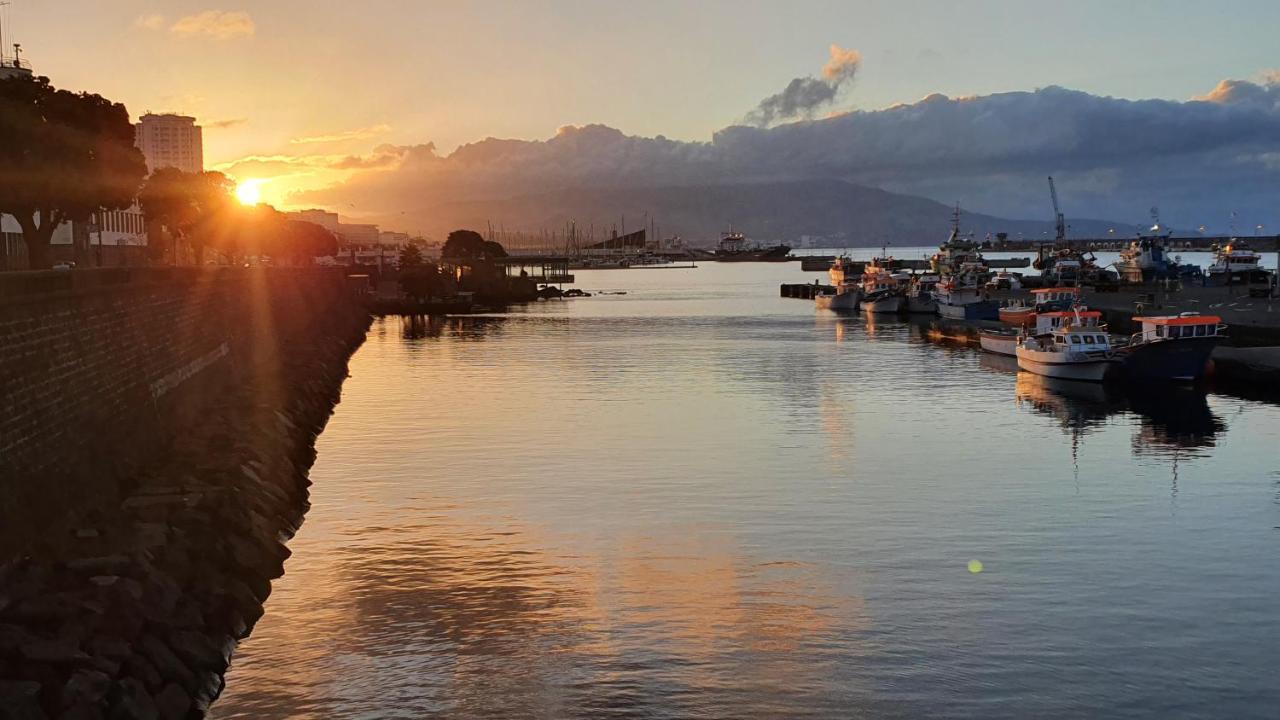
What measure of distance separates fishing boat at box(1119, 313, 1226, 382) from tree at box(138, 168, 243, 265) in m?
60.4

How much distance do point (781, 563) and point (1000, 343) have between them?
59.2m

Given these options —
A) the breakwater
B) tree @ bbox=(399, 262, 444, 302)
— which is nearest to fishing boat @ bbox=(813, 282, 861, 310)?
tree @ bbox=(399, 262, 444, 302)

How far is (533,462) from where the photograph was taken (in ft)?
140

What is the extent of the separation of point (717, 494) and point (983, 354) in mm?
55234

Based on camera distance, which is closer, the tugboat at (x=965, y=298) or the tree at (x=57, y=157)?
the tree at (x=57, y=157)

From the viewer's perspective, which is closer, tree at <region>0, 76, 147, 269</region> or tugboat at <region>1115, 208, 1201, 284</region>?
tree at <region>0, 76, 147, 269</region>

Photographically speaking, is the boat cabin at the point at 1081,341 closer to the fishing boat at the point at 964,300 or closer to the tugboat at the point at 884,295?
the fishing boat at the point at 964,300

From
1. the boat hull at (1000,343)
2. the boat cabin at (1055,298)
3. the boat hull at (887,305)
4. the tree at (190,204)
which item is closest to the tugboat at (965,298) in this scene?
the boat hull at (887,305)

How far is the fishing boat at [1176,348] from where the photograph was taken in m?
62.8

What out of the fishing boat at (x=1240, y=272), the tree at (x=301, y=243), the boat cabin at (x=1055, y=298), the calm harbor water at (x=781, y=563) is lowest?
the calm harbor water at (x=781, y=563)

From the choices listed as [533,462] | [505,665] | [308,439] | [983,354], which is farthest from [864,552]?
[983,354]

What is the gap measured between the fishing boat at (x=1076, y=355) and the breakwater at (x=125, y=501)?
139 feet

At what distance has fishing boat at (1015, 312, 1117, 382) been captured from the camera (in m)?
66.5

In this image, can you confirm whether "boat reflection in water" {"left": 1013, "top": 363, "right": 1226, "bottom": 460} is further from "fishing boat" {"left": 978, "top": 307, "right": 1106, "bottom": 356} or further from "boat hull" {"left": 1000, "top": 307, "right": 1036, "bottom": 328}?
"boat hull" {"left": 1000, "top": 307, "right": 1036, "bottom": 328}
